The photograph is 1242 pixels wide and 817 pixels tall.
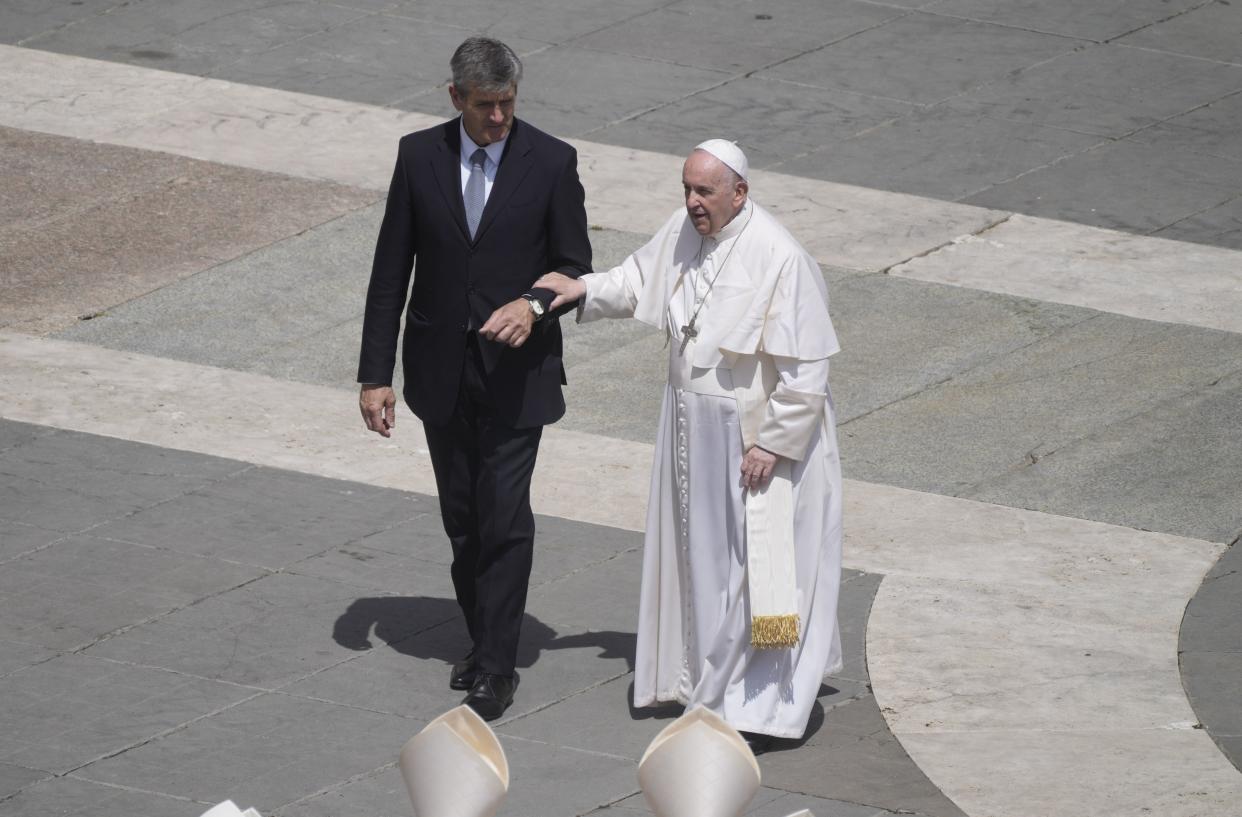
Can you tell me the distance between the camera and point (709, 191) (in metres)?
6.14

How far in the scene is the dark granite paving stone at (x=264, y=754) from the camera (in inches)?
235

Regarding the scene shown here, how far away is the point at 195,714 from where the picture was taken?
6449 millimetres

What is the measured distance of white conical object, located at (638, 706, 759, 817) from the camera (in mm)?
2812

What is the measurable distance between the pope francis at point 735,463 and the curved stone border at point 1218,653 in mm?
1192

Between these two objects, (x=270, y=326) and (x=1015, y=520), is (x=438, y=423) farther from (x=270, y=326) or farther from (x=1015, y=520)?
(x=270, y=326)

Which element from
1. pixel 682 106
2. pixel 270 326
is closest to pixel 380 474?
pixel 270 326

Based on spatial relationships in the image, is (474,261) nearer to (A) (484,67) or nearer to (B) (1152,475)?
(A) (484,67)

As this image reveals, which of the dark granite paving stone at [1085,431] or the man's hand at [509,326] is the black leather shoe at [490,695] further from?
the dark granite paving stone at [1085,431]

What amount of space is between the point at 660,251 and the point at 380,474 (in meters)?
2.50

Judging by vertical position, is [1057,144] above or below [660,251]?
below

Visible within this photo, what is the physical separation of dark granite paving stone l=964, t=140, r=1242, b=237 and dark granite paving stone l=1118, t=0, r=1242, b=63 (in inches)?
89.0

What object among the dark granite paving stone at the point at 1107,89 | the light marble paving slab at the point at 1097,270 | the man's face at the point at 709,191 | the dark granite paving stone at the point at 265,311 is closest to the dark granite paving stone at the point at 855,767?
the man's face at the point at 709,191

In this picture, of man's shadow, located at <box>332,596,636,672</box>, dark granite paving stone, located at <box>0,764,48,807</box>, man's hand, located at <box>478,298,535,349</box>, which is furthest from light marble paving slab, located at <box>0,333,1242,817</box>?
dark granite paving stone, located at <box>0,764,48,807</box>

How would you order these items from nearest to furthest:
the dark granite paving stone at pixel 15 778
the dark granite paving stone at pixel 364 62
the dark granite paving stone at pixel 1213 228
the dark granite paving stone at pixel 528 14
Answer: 1. the dark granite paving stone at pixel 15 778
2. the dark granite paving stone at pixel 1213 228
3. the dark granite paving stone at pixel 364 62
4. the dark granite paving stone at pixel 528 14
